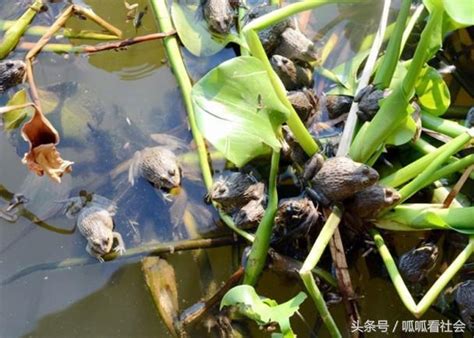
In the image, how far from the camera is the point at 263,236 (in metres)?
1.65

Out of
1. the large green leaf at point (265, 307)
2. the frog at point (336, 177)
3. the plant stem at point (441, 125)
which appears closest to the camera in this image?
the large green leaf at point (265, 307)

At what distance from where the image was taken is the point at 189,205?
75.2 inches

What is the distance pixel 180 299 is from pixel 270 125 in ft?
1.90

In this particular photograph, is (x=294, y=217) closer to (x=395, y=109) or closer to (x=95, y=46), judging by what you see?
(x=395, y=109)

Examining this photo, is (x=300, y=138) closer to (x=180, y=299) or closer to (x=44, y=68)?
(x=180, y=299)

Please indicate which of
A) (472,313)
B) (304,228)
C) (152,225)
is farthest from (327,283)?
(152,225)

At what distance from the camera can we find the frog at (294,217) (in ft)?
5.48

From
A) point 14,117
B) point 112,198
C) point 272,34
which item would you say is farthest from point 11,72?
point 272,34

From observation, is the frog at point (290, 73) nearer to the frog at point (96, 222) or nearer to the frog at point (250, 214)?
the frog at point (250, 214)

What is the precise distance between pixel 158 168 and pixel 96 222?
0.23 m

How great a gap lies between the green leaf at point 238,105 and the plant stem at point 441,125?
447mm

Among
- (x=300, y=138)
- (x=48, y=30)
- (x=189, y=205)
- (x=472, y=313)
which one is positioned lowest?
(x=472, y=313)

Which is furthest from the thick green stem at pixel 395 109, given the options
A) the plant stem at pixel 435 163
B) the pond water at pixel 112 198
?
the pond water at pixel 112 198

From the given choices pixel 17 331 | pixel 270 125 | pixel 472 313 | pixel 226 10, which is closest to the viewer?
pixel 270 125
